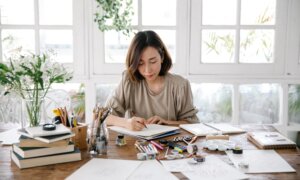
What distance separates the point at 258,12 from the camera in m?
2.95

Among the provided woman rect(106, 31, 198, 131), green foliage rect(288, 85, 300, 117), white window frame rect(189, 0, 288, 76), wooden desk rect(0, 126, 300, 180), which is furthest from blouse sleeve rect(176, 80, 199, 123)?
green foliage rect(288, 85, 300, 117)

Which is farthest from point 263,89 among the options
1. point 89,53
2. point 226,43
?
point 89,53

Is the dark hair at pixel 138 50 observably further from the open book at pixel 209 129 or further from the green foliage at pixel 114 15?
the green foliage at pixel 114 15

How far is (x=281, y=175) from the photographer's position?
117 cm

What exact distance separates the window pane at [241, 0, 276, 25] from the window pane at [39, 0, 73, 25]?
1542mm

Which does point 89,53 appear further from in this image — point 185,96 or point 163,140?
point 163,140

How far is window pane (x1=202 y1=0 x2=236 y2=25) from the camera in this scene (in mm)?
2951

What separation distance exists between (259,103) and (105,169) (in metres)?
2.28

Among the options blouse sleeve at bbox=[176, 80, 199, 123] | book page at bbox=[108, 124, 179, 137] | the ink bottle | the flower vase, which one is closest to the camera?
the flower vase

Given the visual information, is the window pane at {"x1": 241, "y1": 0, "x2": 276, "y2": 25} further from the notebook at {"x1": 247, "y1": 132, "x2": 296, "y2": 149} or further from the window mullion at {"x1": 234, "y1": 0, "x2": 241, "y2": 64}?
the notebook at {"x1": 247, "y1": 132, "x2": 296, "y2": 149}

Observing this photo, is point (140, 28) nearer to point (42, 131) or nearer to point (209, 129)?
point (209, 129)

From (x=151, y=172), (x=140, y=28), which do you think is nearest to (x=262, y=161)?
(x=151, y=172)

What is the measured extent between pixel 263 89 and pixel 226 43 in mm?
570

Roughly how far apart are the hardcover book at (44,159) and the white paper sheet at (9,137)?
9.9 inches
